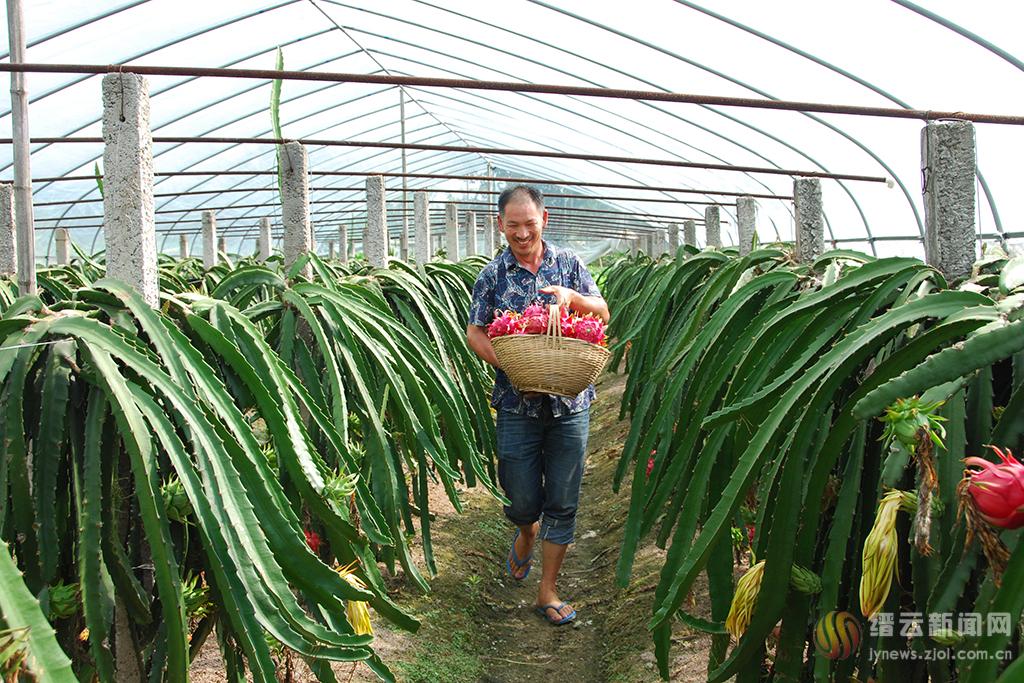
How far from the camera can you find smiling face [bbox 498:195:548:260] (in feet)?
10.0

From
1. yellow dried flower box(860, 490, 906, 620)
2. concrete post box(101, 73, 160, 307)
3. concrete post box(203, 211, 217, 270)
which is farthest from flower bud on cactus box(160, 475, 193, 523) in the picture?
concrete post box(203, 211, 217, 270)

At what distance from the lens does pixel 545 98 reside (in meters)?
9.73

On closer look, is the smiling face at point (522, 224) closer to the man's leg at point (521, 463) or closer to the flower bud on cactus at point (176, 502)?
the man's leg at point (521, 463)

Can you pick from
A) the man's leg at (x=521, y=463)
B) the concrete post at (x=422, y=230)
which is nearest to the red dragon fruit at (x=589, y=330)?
the man's leg at (x=521, y=463)

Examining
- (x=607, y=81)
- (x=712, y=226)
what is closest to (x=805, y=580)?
(x=712, y=226)

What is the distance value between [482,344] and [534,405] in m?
0.27

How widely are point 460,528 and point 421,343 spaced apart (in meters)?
1.81

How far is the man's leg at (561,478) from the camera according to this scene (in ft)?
10.3

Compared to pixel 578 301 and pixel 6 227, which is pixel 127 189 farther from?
pixel 6 227

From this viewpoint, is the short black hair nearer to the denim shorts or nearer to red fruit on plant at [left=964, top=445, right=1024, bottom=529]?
the denim shorts

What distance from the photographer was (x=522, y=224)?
3.06 meters

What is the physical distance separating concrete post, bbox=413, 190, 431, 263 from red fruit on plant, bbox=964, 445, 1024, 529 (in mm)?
5409

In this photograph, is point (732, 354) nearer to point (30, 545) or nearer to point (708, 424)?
point (708, 424)

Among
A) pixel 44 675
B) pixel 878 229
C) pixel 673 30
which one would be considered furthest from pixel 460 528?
pixel 878 229
